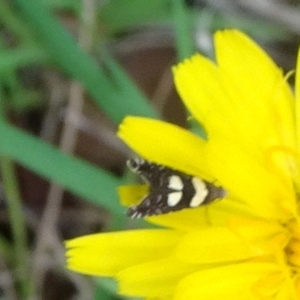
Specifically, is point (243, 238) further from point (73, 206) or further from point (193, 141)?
point (73, 206)

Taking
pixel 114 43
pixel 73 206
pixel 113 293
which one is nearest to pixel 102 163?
pixel 73 206

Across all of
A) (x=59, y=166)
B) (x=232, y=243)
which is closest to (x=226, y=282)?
(x=232, y=243)

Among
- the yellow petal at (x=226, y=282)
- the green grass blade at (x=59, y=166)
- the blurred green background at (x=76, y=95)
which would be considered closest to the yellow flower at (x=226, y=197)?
the yellow petal at (x=226, y=282)

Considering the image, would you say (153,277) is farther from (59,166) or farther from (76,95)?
(76,95)

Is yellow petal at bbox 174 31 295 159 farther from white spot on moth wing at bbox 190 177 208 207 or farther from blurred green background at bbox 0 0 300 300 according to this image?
blurred green background at bbox 0 0 300 300

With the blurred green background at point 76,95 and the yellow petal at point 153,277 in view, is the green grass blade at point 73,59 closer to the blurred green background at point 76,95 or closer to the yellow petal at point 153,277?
the blurred green background at point 76,95

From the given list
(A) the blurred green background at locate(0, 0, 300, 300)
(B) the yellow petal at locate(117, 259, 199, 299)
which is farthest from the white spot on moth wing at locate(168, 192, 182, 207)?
(A) the blurred green background at locate(0, 0, 300, 300)

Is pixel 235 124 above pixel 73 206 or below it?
below
